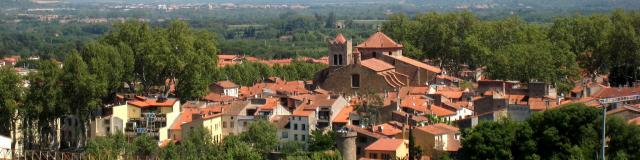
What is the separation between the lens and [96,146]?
118 feet

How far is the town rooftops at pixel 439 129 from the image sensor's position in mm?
33719

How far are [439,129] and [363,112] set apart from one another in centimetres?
451

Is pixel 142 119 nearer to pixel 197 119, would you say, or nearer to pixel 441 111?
pixel 197 119

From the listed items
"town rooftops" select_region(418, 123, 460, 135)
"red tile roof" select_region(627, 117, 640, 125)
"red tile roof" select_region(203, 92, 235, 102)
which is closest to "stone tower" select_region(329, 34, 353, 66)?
"red tile roof" select_region(203, 92, 235, 102)

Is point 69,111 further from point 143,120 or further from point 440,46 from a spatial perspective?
point 440,46

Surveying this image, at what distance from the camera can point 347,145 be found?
33875mm

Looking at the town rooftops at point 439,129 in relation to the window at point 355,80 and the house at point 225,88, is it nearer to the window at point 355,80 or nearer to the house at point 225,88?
the window at point 355,80

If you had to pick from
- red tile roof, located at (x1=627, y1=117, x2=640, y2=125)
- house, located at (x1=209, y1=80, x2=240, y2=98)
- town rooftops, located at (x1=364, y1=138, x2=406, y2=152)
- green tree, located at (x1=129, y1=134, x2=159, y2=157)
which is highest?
red tile roof, located at (x1=627, y1=117, x2=640, y2=125)

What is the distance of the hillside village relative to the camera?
34094mm

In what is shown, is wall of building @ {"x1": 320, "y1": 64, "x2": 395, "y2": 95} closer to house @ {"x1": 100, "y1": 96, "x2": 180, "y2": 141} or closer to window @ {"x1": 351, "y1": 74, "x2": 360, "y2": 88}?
window @ {"x1": 351, "y1": 74, "x2": 360, "y2": 88}

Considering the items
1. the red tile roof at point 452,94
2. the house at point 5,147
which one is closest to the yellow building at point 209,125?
the house at point 5,147

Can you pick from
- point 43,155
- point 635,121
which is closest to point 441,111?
point 635,121

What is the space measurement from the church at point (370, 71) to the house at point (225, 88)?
2.99 metres

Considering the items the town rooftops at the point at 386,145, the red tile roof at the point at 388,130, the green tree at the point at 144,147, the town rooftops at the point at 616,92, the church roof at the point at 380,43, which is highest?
the church roof at the point at 380,43
